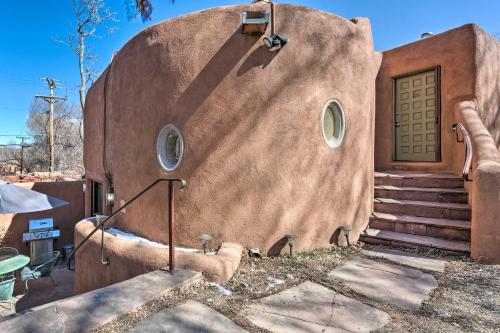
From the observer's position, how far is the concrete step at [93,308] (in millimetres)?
2264

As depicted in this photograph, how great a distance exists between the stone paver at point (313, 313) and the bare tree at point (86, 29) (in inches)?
822

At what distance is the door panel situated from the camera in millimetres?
7156

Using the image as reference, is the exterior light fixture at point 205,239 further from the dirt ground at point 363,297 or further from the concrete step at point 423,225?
the concrete step at point 423,225

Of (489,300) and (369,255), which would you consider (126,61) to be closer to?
(369,255)

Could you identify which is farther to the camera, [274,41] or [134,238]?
[134,238]

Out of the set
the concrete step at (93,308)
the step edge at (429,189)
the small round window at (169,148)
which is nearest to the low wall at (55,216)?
the small round window at (169,148)

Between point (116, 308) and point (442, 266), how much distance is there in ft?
13.7

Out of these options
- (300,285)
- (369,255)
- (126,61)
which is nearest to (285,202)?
(300,285)

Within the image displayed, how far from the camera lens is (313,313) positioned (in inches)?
114

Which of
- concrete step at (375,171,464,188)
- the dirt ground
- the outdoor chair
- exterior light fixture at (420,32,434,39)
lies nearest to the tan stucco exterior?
concrete step at (375,171,464,188)

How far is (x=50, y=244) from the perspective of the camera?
11945mm

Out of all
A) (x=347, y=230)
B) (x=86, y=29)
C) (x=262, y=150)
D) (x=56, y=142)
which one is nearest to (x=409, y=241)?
(x=347, y=230)

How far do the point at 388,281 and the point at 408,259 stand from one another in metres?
0.95

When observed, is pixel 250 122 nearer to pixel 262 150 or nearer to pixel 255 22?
pixel 262 150
